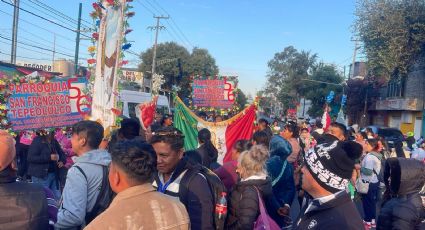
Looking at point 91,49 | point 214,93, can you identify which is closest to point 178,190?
point 91,49

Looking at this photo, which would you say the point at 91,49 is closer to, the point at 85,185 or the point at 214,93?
the point at 85,185

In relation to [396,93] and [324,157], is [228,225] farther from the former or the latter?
[396,93]

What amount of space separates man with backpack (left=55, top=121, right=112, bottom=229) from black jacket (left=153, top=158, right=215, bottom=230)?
58 cm

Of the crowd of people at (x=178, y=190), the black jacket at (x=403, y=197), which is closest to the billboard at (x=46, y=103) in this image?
the crowd of people at (x=178, y=190)

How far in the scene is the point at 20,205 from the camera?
2.67m

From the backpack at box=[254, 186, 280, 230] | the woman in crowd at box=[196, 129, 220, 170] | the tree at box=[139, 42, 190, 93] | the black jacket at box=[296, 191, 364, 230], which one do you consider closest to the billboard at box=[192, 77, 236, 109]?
the woman in crowd at box=[196, 129, 220, 170]

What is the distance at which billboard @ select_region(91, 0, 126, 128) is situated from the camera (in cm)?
560

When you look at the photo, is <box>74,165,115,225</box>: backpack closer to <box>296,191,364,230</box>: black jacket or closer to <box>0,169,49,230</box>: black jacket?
<box>0,169,49,230</box>: black jacket

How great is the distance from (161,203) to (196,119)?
26.1ft

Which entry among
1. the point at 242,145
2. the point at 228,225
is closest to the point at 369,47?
the point at 242,145

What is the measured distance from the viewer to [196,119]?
10.1 metres

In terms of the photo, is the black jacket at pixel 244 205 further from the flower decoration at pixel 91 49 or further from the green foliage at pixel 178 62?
the green foliage at pixel 178 62

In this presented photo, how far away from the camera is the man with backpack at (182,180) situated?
306 cm

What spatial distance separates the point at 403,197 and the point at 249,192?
1.31 meters
